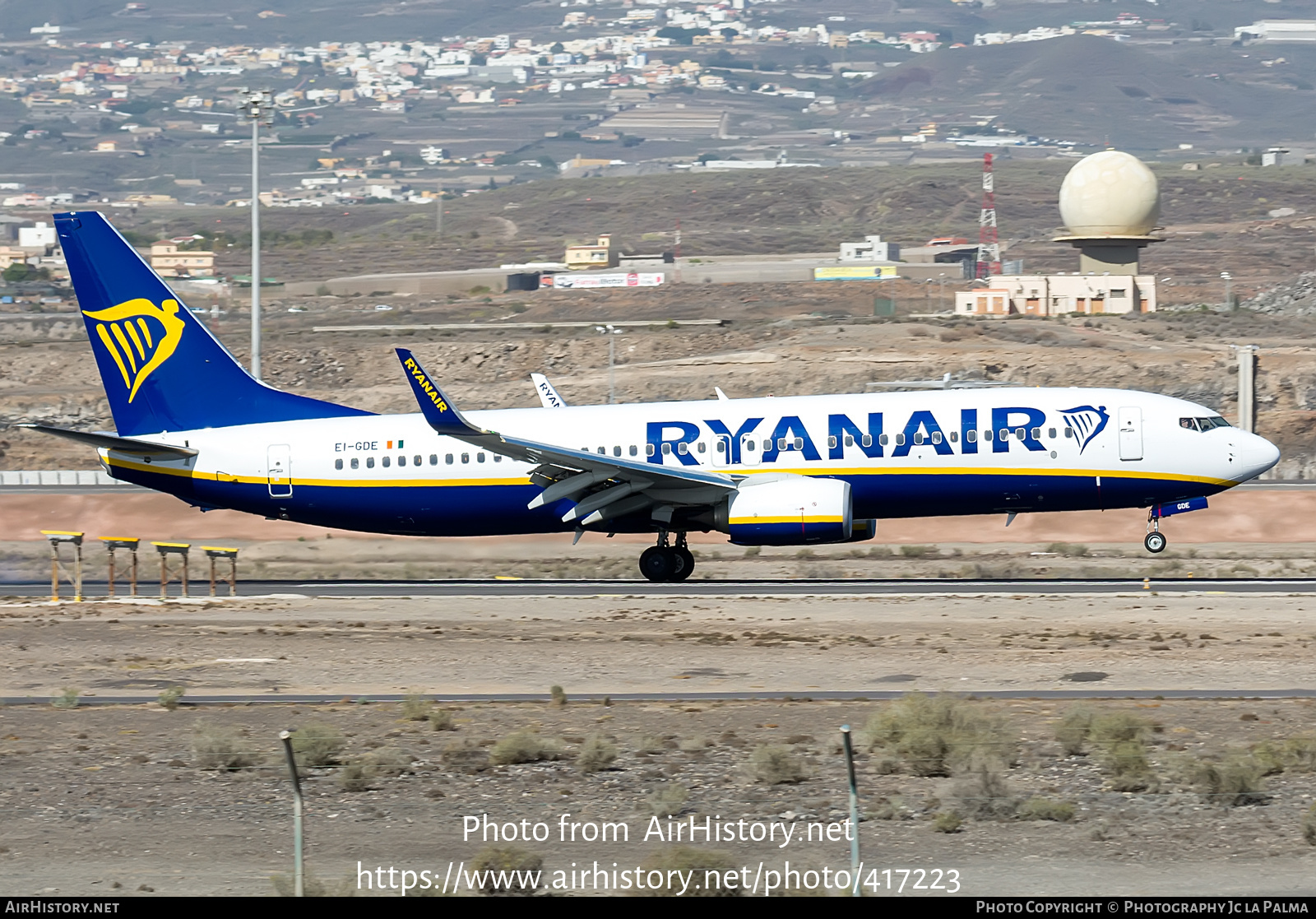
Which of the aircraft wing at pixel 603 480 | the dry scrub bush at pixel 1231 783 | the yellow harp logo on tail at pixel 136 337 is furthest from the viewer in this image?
the yellow harp logo on tail at pixel 136 337

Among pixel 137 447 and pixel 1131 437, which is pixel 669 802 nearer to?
pixel 1131 437

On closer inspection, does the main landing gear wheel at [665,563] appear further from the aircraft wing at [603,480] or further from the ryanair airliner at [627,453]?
the aircraft wing at [603,480]

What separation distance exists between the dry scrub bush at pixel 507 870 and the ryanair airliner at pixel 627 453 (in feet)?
65.2

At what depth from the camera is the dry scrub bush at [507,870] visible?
14.0 meters

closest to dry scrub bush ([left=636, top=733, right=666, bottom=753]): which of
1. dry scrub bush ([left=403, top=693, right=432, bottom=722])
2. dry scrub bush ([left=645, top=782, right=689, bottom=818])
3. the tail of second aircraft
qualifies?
dry scrub bush ([left=645, top=782, right=689, bottom=818])

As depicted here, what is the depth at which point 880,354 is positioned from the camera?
7875 centimetres

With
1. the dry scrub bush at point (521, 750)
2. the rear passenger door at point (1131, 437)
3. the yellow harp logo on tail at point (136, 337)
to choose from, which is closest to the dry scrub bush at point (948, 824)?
the dry scrub bush at point (521, 750)

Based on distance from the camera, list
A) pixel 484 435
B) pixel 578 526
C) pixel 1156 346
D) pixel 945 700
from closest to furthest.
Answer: pixel 945 700 < pixel 484 435 < pixel 578 526 < pixel 1156 346

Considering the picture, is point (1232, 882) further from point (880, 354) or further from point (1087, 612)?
point (880, 354)

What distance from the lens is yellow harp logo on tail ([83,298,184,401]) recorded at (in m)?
38.7

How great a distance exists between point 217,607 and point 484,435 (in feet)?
22.7

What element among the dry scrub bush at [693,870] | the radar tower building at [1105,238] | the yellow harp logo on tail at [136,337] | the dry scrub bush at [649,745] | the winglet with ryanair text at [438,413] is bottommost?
the dry scrub bush at [649,745]

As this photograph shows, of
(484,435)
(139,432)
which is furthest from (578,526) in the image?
(139,432)

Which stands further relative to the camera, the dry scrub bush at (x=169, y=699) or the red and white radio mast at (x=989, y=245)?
the red and white radio mast at (x=989, y=245)
